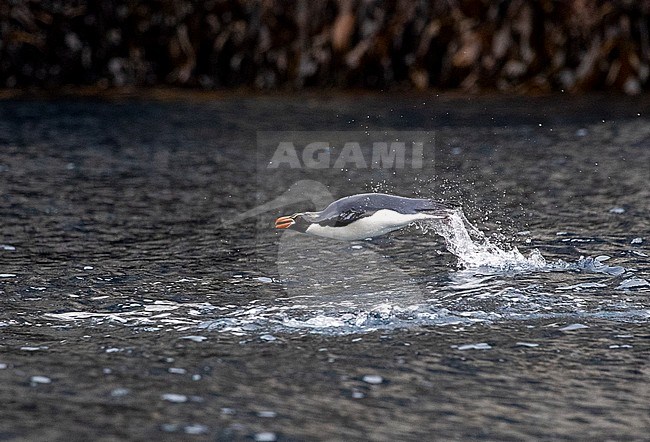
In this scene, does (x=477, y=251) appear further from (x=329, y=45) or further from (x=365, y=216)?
(x=329, y=45)

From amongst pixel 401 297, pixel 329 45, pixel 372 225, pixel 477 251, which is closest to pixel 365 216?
pixel 372 225

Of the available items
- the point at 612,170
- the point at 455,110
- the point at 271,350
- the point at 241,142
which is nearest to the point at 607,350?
the point at 271,350

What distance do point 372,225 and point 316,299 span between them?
402 millimetres

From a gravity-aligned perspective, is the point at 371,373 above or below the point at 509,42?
below

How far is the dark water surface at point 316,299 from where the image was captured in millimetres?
3441

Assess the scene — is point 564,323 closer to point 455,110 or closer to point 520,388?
point 520,388

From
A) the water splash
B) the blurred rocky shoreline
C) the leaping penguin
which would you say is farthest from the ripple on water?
the blurred rocky shoreline

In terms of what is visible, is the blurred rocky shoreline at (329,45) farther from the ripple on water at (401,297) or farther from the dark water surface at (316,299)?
the ripple on water at (401,297)

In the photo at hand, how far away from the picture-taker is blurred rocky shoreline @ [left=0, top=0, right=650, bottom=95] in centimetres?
1198

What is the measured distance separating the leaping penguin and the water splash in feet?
0.58

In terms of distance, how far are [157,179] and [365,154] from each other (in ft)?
5.83

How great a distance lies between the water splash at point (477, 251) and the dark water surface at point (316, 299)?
0.7 inches

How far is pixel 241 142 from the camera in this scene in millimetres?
9195

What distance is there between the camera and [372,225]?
483 centimetres
